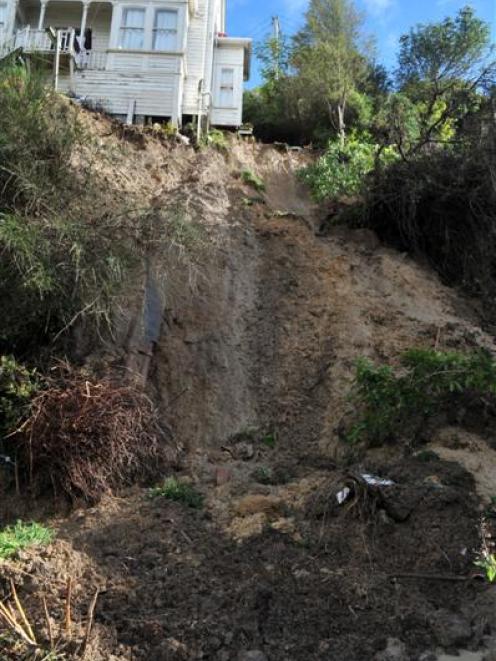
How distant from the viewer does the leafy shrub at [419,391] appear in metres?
8.46

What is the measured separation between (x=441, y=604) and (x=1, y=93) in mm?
8675

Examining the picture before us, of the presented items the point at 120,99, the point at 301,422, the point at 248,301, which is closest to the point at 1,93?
the point at 248,301

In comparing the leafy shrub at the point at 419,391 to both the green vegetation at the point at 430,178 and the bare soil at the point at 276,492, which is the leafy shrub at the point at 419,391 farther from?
the green vegetation at the point at 430,178

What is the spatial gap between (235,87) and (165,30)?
2.53 metres

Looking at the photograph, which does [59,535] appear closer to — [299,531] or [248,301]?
[299,531]

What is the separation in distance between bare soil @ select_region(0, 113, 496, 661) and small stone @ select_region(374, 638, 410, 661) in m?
0.02

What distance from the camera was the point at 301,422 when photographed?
10.0 metres

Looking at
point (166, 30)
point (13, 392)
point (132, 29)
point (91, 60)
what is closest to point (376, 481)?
point (13, 392)

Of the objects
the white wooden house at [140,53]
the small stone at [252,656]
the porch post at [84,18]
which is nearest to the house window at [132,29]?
the white wooden house at [140,53]

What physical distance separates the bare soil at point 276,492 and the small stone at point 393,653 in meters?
0.02

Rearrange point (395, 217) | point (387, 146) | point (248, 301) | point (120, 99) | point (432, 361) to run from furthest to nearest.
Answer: point (120, 99), point (387, 146), point (395, 217), point (248, 301), point (432, 361)

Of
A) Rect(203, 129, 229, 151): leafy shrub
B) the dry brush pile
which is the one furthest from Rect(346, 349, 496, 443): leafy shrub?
Rect(203, 129, 229, 151): leafy shrub

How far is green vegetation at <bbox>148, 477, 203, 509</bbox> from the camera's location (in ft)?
25.6

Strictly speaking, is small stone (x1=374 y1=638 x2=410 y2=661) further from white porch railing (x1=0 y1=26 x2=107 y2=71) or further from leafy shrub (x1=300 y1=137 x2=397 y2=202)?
white porch railing (x1=0 y1=26 x2=107 y2=71)
